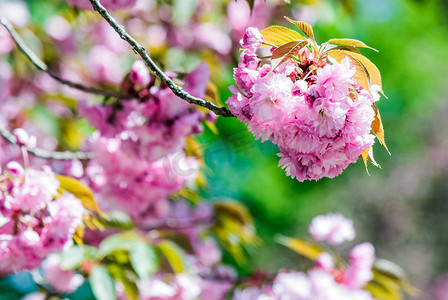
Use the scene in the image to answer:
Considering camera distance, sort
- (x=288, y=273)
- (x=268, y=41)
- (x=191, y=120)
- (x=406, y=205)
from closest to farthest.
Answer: (x=268, y=41) < (x=191, y=120) < (x=288, y=273) < (x=406, y=205)

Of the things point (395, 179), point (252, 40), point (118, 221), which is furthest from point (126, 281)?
point (395, 179)

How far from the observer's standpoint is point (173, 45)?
2439mm

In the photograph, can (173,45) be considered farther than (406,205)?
No

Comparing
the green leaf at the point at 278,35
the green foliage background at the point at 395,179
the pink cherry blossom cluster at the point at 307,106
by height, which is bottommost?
the green foliage background at the point at 395,179

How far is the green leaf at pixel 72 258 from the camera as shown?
1.21 meters

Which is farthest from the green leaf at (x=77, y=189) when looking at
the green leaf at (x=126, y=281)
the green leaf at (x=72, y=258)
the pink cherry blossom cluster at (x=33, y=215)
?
the green leaf at (x=126, y=281)

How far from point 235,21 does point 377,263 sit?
47.7 inches

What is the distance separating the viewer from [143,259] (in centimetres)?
130

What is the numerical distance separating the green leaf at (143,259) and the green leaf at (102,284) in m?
0.07

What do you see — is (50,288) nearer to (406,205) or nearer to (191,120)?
(191,120)

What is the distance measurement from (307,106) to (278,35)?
0.11 metres

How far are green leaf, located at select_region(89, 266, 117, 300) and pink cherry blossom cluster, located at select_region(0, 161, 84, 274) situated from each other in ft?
0.77

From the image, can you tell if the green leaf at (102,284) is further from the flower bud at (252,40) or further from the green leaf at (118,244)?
the flower bud at (252,40)

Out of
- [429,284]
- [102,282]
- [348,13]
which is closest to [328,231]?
[348,13]
